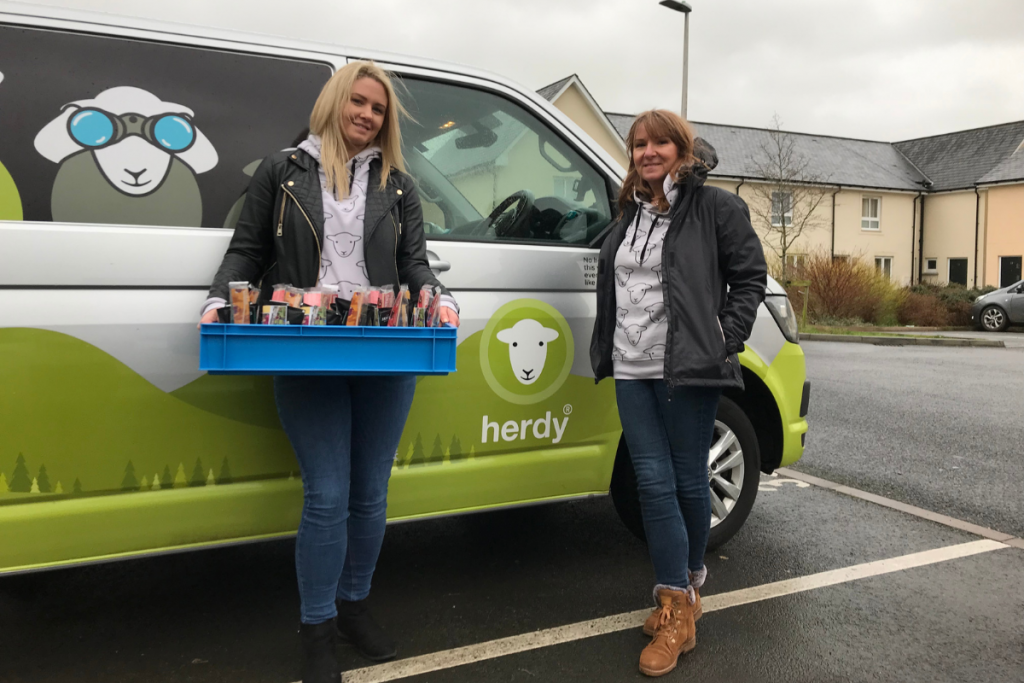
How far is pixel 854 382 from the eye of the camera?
9.53 metres

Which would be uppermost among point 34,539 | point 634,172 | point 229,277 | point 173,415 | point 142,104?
point 142,104

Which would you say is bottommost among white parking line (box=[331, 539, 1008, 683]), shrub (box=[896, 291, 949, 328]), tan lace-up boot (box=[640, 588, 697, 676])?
white parking line (box=[331, 539, 1008, 683])

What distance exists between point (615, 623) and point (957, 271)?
40.4 metres

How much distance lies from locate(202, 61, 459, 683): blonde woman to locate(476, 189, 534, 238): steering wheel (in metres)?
0.59

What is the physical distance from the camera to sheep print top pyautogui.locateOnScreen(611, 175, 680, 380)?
266 centimetres

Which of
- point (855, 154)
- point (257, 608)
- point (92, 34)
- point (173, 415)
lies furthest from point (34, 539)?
point (855, 154)

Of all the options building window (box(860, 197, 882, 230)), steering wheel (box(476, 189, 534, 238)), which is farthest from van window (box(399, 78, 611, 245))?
building window (box(860, 197, 882, 230))

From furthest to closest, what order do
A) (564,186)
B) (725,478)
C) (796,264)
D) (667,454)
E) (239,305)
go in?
(796,264) < (725,478) < (564,186) < (667,454) < (239,305)

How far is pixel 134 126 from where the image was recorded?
2490 millimetres

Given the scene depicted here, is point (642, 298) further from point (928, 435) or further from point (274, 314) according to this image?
point (928, 435)

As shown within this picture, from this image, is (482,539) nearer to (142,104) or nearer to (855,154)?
(142,104)

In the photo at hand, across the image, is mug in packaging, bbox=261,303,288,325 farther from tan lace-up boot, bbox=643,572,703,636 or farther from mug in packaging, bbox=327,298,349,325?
tan lace-up boot, bbox=643,572,703,636

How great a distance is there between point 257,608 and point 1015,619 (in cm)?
297

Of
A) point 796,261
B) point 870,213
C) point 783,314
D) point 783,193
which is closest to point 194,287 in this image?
point 783,314
